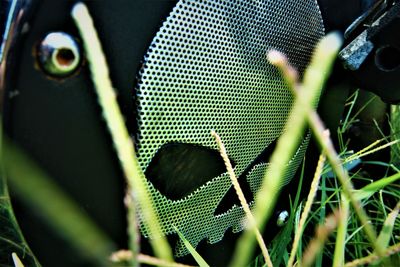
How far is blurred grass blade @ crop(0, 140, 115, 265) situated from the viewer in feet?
1.73

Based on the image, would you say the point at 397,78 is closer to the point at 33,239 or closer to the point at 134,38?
the point at 134,38

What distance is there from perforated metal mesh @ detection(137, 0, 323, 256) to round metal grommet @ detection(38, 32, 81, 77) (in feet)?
0.28

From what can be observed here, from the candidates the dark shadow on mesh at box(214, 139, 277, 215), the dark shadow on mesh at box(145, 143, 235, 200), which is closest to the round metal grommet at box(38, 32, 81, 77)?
the dark shadow on mesh at box(145, 143, 235, 200)

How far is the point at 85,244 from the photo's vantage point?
570 millimetres

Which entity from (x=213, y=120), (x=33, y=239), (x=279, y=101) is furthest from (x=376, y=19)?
(x=33, y=239)

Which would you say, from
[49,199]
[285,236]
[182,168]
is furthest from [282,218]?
[49,199]

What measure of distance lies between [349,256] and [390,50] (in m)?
0.41

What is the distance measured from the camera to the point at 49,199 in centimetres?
54

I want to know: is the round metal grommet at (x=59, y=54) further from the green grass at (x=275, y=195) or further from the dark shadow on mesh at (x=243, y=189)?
the dark shadow on mesh at (x=243, y=189)

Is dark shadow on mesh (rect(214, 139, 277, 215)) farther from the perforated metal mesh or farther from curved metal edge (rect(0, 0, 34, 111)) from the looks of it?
curved metal edge (rect(0, 0, 34, 111))

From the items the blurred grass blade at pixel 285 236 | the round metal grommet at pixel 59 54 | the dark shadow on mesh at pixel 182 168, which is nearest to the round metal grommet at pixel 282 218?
the blurred grass blade at pixel 285 236

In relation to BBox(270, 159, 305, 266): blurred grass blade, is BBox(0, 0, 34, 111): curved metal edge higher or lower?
higher

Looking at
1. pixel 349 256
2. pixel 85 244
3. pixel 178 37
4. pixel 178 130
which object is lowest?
pixel 349 256

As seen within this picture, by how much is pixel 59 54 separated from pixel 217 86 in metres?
0.21
